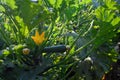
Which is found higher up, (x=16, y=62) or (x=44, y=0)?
(x=44, y=0)

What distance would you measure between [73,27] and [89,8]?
0.68 feet

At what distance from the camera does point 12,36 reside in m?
1.25

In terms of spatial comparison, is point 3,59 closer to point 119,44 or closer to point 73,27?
point 73,27

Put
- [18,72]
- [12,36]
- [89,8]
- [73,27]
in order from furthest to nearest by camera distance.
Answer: [89,8] → [73,27] → [12,36] → [18,72]

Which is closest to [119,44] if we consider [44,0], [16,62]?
[44,0]

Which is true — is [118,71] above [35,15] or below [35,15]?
below

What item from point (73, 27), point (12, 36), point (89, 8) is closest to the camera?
point (12, 36)

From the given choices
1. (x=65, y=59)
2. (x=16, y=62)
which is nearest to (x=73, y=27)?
(x=65, y=59)

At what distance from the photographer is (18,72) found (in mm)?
1121

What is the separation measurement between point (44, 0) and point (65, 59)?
0.22 meters

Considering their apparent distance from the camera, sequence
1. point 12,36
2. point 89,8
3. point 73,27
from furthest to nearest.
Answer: point 89,8 < point 73,27 < point 12,36

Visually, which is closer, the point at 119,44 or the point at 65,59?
the point at 65,59

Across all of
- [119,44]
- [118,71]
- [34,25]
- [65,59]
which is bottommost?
[118,71]

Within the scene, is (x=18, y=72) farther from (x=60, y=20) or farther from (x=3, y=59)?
(x=60, y=20)
